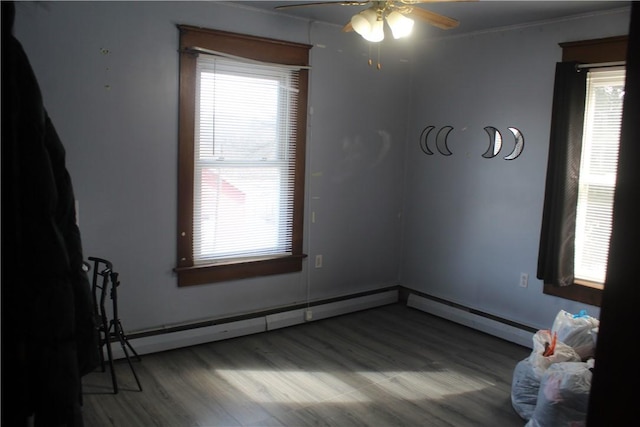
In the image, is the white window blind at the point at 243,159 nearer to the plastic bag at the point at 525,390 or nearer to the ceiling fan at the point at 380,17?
the ceiling fan at the point at 380,17


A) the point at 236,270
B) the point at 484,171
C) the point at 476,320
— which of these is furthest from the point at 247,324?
the point at 484,171

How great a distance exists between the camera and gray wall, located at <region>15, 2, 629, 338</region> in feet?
11.1

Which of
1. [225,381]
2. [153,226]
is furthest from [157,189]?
[225,381]

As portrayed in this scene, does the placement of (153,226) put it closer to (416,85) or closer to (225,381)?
(225,381)

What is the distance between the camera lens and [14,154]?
937 mm

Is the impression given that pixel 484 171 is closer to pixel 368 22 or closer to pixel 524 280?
pixel 524 280

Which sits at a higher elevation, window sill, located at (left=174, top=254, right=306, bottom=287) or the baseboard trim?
window sill, located at (left=174, top=254, right=306, bottom=287)

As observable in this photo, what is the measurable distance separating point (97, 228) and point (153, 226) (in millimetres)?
372

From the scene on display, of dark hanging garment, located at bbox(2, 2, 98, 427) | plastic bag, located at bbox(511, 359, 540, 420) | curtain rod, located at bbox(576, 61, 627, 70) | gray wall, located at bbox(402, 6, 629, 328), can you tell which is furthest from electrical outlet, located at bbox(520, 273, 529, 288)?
dark hanging garment, located at bbox(2, 2, 98, 427)

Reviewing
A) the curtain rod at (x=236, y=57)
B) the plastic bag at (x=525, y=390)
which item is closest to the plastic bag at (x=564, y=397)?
the plastic bag at (x=525, y=390)

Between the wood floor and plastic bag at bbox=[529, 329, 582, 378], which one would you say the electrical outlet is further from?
plastic bag at bbox=[529, 329, 582, 378]

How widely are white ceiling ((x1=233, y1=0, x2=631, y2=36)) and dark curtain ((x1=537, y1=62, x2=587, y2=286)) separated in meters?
0.38

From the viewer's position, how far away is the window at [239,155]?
149 inches

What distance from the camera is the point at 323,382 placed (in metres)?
3.44
